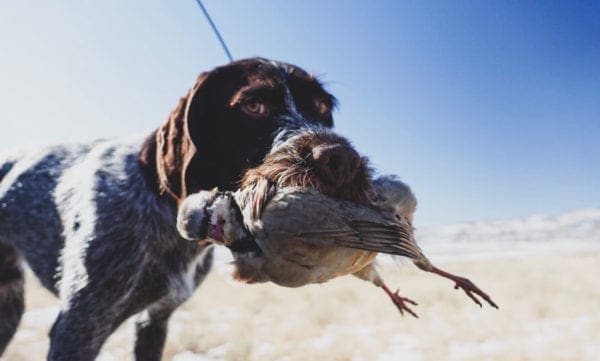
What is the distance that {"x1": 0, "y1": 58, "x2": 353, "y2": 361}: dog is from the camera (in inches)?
85.7

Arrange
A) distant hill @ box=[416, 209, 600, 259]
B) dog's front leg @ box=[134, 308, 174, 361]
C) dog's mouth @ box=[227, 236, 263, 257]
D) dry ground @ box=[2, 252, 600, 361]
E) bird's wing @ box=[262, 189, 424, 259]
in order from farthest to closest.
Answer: distant hill @ box=[416, 209, 600, 259] → dry ground @ box=[2, 252, 600, 361] → dog's front leg @ box=[134, 308, 174, 361] → dog's mouth @ box=[227, 236, 263, 257] → bird's wing @ box=[262, 189, 424, 259]

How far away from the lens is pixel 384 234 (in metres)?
1.32

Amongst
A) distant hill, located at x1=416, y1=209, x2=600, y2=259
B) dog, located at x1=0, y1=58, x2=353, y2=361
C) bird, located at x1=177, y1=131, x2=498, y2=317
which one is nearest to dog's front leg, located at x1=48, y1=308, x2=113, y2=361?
dog, located at x1=0, y1=58, x2=353, y2=361

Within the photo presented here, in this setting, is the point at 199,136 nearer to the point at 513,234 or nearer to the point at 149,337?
the point at 149,337

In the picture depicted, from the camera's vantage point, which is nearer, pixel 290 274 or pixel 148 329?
pixel 290 274

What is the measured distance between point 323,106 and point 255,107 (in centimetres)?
45

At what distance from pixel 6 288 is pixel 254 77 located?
8.72 feet

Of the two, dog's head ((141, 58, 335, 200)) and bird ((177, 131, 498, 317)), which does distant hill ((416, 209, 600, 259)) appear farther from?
bird ((177, 131, 498, 317))

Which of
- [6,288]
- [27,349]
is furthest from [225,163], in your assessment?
[27,349]

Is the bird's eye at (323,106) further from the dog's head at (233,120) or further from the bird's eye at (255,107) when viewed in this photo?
the bird's eye at (255,107)

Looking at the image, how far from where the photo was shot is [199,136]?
2.24m

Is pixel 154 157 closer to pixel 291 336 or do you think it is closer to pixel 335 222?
pixel 335 222

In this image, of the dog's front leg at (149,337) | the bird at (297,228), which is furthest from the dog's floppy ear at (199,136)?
the dog's front leg at (149,337)

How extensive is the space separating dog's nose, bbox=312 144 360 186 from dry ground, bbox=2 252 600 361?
10.5 ft
